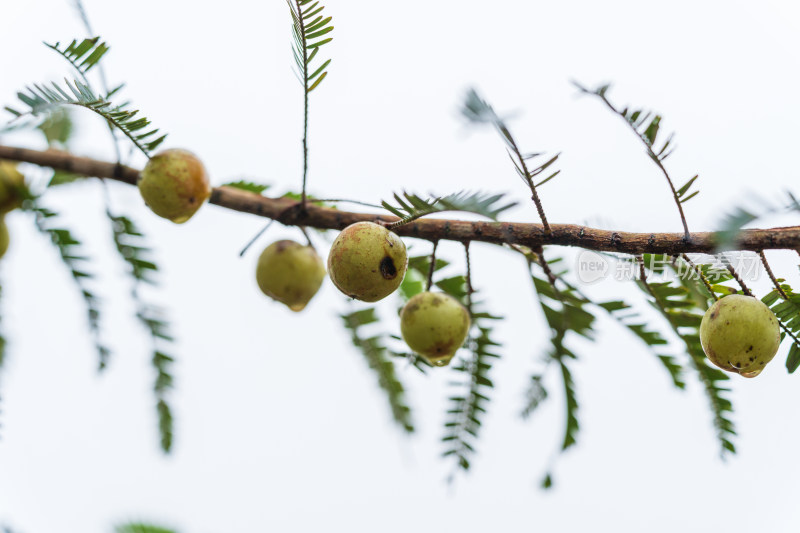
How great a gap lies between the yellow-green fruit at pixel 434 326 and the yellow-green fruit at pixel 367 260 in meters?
0.15

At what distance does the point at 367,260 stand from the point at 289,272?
0.44 metres

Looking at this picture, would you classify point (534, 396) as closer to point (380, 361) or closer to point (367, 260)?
point (380, 361)

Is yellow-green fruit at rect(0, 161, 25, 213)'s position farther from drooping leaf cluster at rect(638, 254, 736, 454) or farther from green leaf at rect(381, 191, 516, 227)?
drooping leaf cluster at rect(638, 254, 736, 454)

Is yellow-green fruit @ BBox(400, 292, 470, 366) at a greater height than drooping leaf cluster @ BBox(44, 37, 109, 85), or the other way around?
drooping leaf cluster @ BBox(44, 37, 109, 85)

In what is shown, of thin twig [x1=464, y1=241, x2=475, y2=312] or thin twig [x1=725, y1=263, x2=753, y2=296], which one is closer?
thin twig [x1=725, y1=263, x2=753, y2=296]

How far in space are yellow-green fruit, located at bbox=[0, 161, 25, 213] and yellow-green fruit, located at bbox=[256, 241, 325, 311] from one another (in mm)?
953

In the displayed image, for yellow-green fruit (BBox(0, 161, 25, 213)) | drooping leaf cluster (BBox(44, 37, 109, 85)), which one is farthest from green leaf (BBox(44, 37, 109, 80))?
yellow-green fruit (BBox(0, 161, 25, 213))

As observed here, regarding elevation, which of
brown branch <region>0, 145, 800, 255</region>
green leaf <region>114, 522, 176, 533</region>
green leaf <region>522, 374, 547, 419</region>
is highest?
brown branch <region>0, 145, 800, 255</region>

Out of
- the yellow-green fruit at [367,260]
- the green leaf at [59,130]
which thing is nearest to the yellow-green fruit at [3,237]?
the green leaf at [59,130]

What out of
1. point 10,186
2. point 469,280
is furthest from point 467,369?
point 10,186

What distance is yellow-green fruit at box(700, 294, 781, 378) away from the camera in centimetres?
128

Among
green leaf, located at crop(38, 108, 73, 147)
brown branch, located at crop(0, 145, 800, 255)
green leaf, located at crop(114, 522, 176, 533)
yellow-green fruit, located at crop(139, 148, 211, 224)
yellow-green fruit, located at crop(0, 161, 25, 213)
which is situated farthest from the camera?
green leaf, located at crop(38, 108, 73, 147)

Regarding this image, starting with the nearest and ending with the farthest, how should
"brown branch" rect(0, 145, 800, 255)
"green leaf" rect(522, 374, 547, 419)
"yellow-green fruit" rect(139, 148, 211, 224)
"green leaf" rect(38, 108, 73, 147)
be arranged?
"brown branch" rect(0, 145, 800, 255)
"yellow-green fruit" rect(139, 148, 211, 224)
"green leaf" rect(522, 374, 547, 419)
"green leaf" rect(38, 108, 73, 147)

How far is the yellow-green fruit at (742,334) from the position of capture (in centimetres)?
128
